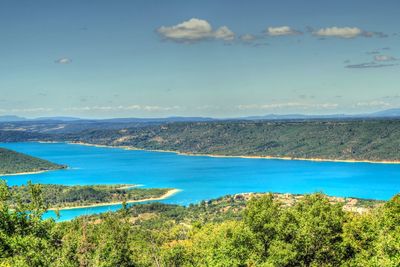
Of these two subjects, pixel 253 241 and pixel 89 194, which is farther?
pixel 89 194

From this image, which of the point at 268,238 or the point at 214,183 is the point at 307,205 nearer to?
the point at 268,238

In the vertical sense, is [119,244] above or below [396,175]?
above

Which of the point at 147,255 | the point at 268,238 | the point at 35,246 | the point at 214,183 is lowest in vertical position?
the point at 214,183

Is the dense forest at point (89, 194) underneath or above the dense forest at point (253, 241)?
underneath

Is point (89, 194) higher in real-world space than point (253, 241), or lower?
lower

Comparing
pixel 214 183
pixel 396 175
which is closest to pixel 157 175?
pixel 214 183

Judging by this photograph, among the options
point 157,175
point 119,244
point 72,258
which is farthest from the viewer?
point 157,175

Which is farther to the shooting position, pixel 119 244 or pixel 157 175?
pixel 157 175

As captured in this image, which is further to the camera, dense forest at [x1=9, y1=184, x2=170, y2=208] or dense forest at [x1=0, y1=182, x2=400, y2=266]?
dense forest at [x1=9, y1=184, x2=170, y2=208]

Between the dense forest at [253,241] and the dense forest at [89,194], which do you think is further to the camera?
the dense forest at [89,194]

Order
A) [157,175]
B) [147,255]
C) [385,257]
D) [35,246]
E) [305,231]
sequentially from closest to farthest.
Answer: [35,246]
[385,257]
[305,231]
[147,255]
[157,175]

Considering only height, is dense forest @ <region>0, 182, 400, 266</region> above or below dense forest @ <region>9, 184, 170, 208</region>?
above
